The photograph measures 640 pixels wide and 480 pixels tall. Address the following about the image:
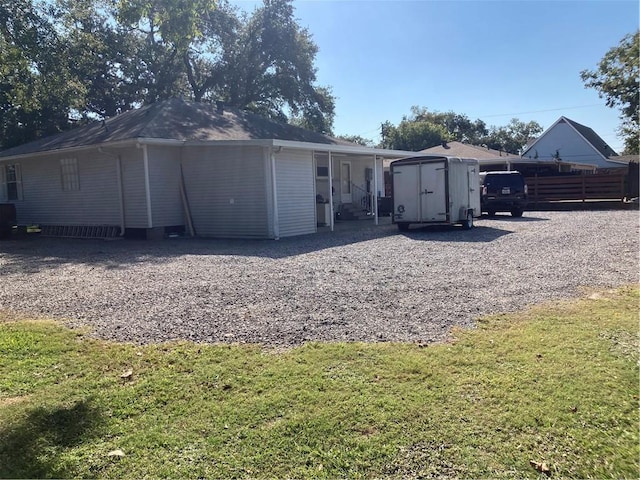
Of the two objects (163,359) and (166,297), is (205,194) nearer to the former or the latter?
(166,297)

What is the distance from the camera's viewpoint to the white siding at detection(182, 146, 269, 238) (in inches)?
538

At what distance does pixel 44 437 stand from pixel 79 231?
47.1 ft

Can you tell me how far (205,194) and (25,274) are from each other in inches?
254

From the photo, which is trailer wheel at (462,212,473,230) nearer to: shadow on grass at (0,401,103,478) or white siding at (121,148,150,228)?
white siding at (121,148,150,228)

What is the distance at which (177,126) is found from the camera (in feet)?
49.6

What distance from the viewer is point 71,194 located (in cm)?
1625

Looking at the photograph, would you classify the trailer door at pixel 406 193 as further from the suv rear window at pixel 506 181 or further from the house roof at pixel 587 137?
the house roof at pixel 587 137

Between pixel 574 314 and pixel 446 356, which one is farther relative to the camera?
pixel 574 314

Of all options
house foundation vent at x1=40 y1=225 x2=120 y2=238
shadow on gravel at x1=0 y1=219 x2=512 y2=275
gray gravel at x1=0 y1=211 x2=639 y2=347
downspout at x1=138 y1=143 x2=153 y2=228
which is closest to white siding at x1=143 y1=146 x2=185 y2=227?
downspout at x1=138 y1=143 x2=153 y2=228

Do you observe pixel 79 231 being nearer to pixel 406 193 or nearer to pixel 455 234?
pixel 406 193

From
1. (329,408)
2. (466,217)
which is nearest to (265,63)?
(466,217)

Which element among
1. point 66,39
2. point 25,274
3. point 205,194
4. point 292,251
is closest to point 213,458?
point 25,274

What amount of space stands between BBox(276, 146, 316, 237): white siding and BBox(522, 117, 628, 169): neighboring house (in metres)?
34.8

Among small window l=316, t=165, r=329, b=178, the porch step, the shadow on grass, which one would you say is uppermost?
small window l=316, t=165, r=329, b=178
